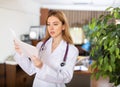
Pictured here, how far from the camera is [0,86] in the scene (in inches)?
130

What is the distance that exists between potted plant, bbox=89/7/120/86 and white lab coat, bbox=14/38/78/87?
0.19 metres

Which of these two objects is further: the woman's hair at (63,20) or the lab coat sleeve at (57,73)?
the woman's hair at (63,20)

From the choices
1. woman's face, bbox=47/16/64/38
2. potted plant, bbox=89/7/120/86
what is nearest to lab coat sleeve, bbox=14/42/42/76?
woman's face, bbox=47/16/64/38

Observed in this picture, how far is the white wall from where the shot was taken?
11.6ft

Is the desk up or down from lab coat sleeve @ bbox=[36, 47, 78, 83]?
down

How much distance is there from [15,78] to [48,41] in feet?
6.32

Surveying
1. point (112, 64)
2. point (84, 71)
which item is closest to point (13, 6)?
point (84, 71)

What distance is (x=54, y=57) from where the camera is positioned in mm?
1646

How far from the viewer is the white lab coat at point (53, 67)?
148 centimetres

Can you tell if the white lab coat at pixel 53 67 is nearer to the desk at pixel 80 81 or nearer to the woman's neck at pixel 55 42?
the woman's neck at pixel 55 42

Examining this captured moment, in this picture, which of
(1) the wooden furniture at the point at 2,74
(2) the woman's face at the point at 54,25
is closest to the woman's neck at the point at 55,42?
(2) the woman's face at the point at 54,25

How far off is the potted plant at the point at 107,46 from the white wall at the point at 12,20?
7.89ft

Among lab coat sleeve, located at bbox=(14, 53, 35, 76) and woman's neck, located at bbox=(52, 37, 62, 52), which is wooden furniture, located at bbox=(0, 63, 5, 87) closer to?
lab coat sleeve, located at bbox=(14, 53, 35, 76)

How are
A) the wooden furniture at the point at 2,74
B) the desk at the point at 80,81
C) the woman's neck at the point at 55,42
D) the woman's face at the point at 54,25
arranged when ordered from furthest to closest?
the desk at the point at 80,81 → the wooden furniture at the point at 2,74 → the woman's neck at the point at 55,42 → the woman's face at the point at 54,25
